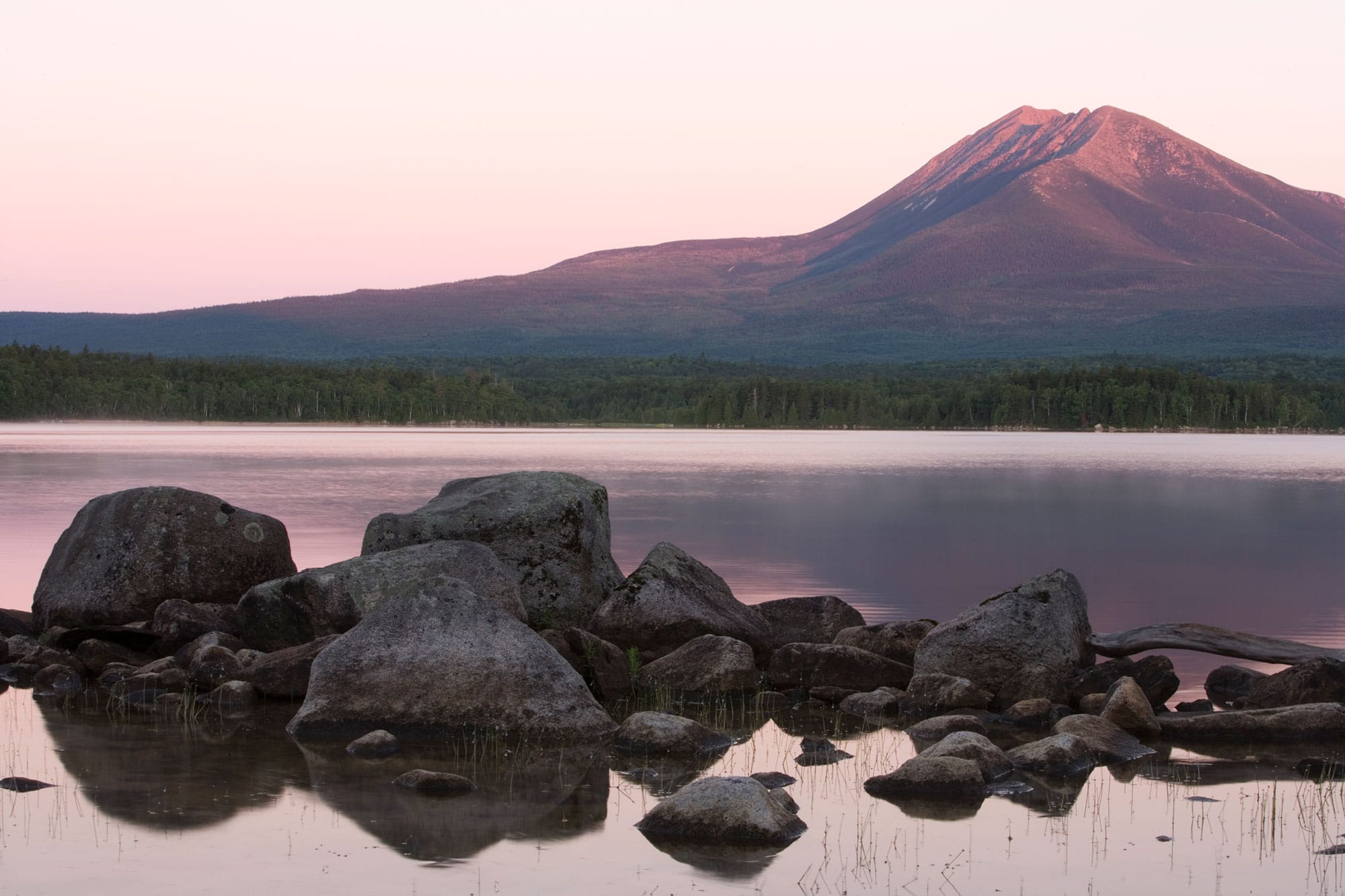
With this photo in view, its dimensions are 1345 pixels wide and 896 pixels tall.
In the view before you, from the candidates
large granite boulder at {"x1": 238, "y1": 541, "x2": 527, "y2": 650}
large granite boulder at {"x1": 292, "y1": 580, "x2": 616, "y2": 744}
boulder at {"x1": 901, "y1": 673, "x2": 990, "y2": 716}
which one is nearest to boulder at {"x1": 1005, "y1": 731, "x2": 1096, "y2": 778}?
boulder at {"x1": 901, "y1": 673, "x2": 990, "y2": 716}

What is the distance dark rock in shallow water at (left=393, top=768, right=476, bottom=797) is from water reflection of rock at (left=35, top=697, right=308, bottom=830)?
84 cm

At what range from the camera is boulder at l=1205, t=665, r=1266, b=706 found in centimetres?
1444

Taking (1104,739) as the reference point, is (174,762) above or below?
below

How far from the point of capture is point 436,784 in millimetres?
10062

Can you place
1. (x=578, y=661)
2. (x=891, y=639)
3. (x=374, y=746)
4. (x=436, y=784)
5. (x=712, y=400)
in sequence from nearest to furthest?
(x=436, y=784) < (x=374, y=746) < (x=578, y=661) < (x=891, y=639) < (x=712, y=400)

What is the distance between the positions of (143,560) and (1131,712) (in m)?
10.5

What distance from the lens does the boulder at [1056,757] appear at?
10.9 m

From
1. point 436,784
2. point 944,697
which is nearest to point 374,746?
point 436,784

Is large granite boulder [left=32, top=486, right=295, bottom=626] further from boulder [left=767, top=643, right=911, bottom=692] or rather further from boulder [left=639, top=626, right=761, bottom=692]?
boulder [left=767, top=643, right=911, bottom=692]

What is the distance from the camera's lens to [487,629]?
1212 centimetres

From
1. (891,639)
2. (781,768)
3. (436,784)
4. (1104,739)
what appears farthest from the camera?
(891,639)

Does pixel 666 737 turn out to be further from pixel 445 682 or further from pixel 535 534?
pixel 535 534

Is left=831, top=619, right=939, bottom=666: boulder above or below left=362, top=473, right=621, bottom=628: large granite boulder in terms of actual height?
below

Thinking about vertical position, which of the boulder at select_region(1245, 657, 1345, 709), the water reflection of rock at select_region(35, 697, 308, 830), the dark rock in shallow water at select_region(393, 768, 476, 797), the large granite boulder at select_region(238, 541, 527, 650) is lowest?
the water reflection of rock at select_region(35, 697, 308, 830)
